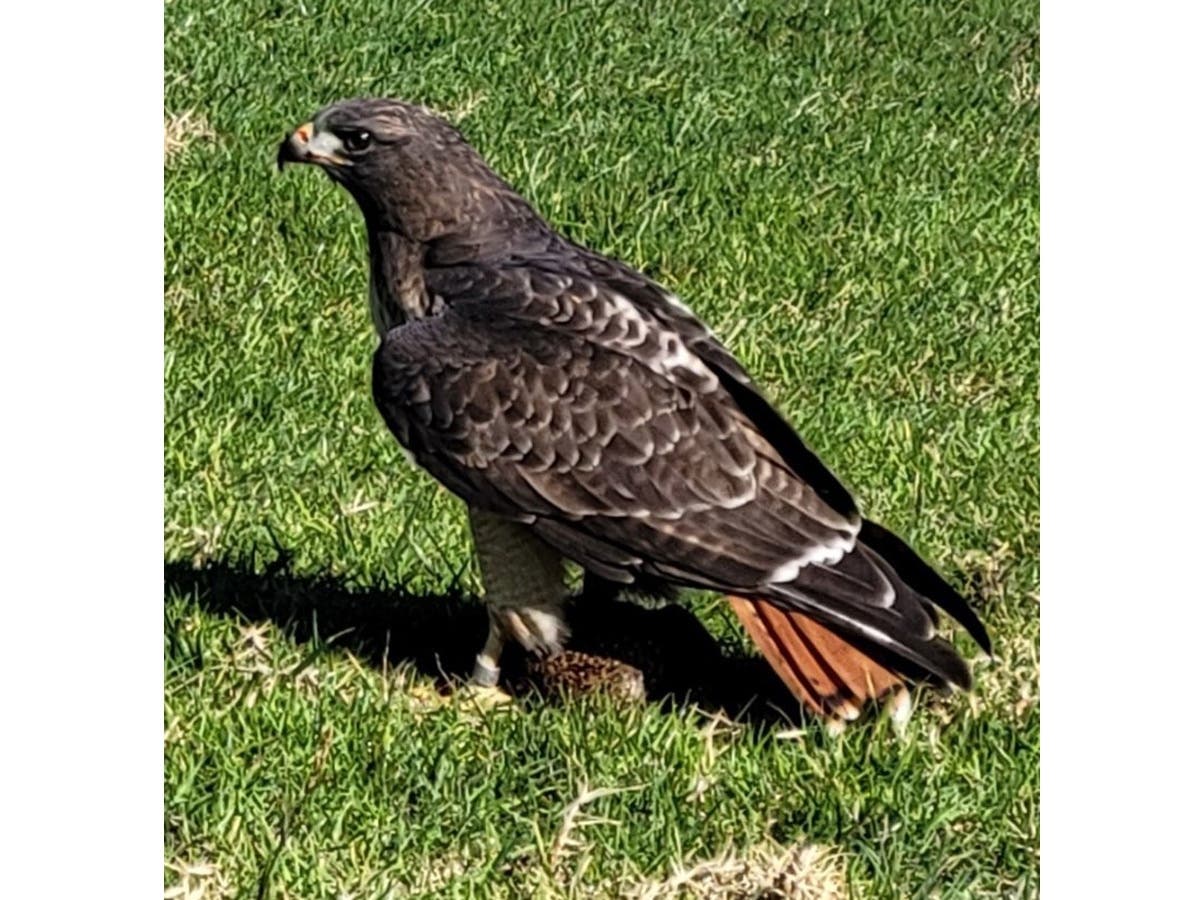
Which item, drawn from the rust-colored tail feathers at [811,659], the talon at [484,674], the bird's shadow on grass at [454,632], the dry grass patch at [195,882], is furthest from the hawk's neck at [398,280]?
the dry grass patch at [195,882]

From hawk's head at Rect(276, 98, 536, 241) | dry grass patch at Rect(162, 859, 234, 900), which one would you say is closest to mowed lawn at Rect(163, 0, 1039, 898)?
dry grass patch at Rect(162, 859, 234, 900)

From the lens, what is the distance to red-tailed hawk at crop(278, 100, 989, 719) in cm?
362

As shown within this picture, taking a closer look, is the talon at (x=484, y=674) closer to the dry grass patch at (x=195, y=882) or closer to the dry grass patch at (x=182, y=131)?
the dry grass patch at (x=195, y=882)

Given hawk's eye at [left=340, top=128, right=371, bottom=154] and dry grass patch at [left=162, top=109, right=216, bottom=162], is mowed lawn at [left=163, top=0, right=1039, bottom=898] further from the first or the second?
hawk's eye at [left=340, top=128, right=371, bottom=154]

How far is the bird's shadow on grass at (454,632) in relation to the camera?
12.4ft

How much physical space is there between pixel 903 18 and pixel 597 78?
60cm

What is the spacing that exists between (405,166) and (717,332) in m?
0.63

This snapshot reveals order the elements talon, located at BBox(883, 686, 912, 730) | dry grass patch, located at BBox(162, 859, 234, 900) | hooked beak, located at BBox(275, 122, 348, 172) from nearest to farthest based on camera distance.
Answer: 1. dry grass patch, located at BBox(162, 859, 234, 900)
2. talon, located at BBox(883, 686, 912, 730)
3. hooked beak, located at BBox(275, 122, 348, 172)

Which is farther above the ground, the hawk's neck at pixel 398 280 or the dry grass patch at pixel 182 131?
the dry grass patch at pixel 182 131

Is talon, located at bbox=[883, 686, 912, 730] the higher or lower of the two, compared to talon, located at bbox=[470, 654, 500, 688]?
higher

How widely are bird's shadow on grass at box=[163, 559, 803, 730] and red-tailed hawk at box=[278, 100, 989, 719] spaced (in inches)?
2.6

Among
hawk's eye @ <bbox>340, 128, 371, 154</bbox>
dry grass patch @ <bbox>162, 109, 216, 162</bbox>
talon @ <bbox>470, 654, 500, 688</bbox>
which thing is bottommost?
talon @ <bbox>470, 654, 500, 688</bbox>

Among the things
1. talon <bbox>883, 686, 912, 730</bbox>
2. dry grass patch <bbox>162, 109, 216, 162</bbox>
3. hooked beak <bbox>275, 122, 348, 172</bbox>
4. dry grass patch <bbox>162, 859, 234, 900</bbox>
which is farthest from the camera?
dry grass patch <bbox>162, 109, 216, 162</bbox>

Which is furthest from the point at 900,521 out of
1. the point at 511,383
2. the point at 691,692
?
the point at 511,383
